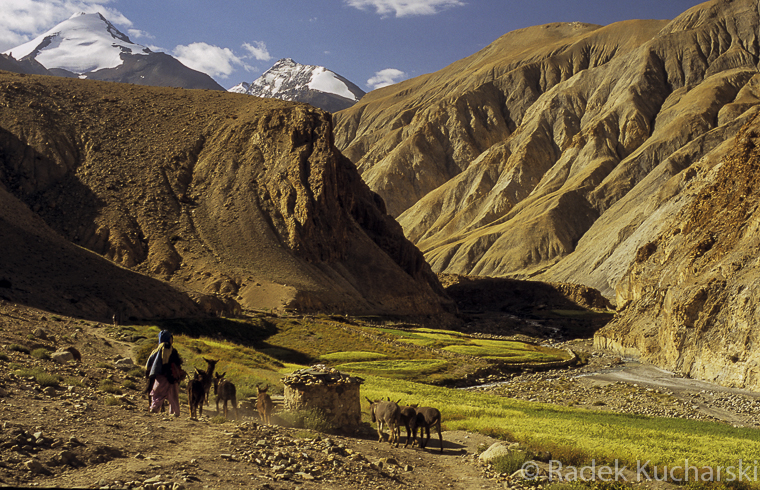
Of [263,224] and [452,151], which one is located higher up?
[452,151]

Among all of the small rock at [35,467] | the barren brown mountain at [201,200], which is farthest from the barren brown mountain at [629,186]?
the small rock at [35,467]

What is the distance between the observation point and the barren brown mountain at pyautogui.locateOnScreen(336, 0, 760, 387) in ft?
162

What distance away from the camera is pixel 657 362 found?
172 feet

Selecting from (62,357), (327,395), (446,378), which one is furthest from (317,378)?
(446,378)

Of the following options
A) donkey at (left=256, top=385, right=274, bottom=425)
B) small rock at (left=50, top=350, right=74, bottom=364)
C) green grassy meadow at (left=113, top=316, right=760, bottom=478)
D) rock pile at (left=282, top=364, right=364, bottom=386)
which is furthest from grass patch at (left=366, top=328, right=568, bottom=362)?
donkey at (left=256, top=385, right=274, bottom=425)

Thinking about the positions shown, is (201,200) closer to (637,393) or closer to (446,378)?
(446,378)

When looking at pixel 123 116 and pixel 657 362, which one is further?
pixel 123 116

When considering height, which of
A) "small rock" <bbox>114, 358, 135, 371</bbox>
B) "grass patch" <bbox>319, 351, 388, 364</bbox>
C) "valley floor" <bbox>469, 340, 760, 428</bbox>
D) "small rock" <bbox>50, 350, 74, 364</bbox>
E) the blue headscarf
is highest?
the blue headscarf

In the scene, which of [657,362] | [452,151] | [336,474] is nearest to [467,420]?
[336,474]

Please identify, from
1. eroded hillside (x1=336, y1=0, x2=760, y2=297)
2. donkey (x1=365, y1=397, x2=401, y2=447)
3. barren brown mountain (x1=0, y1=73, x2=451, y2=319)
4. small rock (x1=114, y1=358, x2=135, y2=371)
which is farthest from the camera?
eroded hillside (x1=336, y1=0, x2=760, y2=297)

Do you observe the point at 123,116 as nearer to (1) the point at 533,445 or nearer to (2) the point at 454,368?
(2) the point at 454,368

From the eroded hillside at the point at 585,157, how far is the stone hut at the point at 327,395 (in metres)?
97.2

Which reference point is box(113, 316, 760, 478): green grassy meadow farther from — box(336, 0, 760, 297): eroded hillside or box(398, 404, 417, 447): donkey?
box(336, 0, 760, 297): eroded hillside

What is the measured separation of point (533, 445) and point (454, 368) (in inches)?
1148
